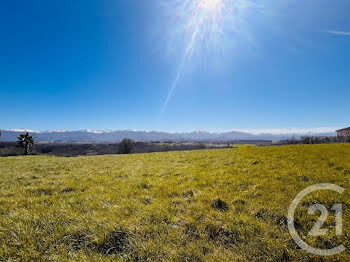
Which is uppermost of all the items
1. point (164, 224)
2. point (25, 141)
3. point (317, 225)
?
point (317, 225)

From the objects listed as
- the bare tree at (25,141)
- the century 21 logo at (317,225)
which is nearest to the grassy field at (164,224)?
the century 21 logo at (317,225)

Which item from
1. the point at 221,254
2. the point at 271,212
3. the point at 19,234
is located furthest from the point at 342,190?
the point at 19,234

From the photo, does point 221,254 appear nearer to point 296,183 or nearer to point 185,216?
point 185,216

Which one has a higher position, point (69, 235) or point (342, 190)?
point (342, 190)

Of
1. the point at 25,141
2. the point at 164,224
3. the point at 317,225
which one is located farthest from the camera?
the point at 25,141

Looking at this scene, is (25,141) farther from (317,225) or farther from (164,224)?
(317,225)

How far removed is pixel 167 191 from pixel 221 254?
13.1 feet

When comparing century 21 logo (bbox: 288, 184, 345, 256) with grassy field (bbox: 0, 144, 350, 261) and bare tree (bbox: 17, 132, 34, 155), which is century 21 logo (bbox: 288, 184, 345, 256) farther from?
bare tree (bbox: 17, 132, 34, 155)

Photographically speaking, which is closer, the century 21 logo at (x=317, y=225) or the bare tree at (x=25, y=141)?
the century 21 logo at (x=317, y=225)

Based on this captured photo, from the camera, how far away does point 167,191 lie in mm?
6871

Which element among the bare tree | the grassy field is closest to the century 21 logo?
the grassy field

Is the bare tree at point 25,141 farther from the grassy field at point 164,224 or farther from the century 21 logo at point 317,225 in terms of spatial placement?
the century 21 logo at point 317,225

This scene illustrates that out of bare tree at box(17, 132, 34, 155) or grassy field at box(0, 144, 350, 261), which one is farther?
bare tree at box(17, 132, 34, 155)

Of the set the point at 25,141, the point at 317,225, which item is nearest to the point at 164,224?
the point at 317,225
